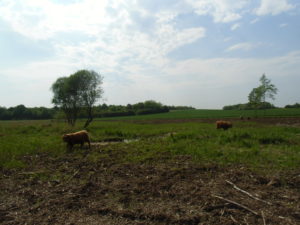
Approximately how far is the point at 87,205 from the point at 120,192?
909 mm

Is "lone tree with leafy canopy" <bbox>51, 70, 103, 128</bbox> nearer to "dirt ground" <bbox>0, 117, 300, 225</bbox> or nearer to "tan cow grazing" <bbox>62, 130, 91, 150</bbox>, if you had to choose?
"tan cow grazing" <bbox>62, 130, 91, 150</bbox>

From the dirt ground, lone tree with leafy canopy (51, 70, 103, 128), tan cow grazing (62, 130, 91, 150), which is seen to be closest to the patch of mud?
the dirt ground

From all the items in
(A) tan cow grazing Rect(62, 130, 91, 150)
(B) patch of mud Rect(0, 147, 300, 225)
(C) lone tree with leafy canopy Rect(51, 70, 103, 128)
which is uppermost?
(C) lone tree with leafy canopy Rect(51, 70, 103, 128)

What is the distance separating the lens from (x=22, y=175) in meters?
6.75

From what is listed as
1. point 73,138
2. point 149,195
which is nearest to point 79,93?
point 73,138

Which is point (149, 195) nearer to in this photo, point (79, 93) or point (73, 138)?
point (73, 138)

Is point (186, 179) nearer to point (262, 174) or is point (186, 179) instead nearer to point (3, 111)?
point (262, 174)

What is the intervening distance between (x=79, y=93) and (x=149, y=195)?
2973cm

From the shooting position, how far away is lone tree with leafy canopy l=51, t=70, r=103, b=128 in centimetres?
3144

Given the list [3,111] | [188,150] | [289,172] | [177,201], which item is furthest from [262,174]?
[3,111]

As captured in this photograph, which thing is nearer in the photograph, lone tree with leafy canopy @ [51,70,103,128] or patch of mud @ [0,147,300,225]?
patch of mud @ [0,147,300,225]

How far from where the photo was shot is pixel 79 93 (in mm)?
31828

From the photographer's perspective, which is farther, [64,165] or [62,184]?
[64,165]

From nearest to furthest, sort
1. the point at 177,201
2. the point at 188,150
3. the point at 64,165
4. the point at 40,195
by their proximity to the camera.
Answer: the point at 177,201
the point at 40,195
the point at 64,165
the point at 188,150
